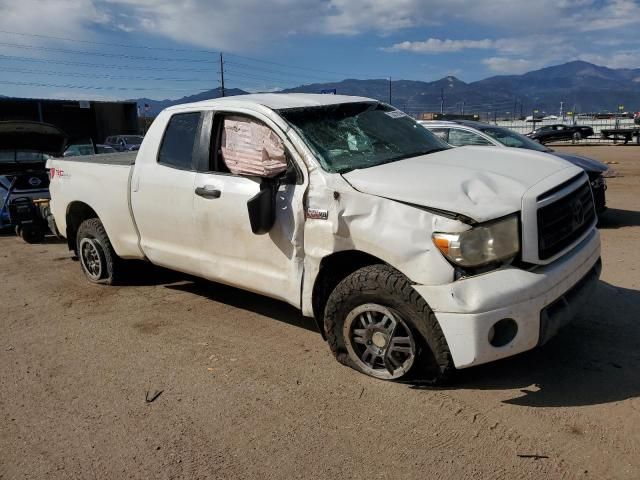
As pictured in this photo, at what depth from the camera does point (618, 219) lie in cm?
882

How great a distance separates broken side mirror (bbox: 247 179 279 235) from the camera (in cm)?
378

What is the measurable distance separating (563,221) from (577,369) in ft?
3.24

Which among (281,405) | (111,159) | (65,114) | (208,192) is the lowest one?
(281,405)

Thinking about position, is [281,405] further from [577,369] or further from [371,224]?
[577,369]

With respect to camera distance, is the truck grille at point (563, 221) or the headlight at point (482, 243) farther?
the truck grille at point (563, 221)

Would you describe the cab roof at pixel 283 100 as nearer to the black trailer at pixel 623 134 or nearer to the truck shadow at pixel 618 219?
the truck shadow at pixel 618 219

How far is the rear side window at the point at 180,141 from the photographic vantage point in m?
4.58

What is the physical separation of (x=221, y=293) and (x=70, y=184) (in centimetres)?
208

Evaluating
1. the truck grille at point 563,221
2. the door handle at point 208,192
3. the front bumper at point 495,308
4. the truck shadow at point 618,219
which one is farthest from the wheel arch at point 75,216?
the truck shadow at point 618,219

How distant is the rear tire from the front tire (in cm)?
309

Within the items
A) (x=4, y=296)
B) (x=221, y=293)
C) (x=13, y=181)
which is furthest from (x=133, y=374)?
(x=13, y=181)

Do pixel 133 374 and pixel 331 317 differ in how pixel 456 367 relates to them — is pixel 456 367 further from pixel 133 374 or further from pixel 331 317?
pixel 133 374

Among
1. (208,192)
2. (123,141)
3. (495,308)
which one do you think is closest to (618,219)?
(495,308)

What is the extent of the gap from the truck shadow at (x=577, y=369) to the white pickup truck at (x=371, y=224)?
40 cm
